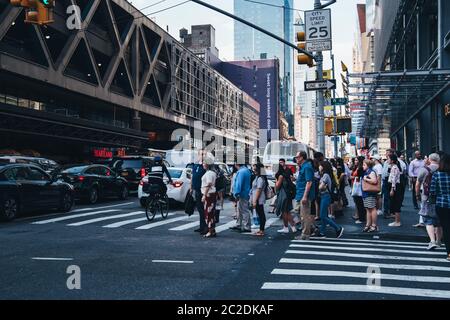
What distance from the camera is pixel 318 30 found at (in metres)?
15.5

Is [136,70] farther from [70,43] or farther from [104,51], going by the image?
[70,43]

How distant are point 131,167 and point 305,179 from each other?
1447 centimetres

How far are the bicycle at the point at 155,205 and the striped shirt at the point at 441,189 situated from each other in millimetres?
8295

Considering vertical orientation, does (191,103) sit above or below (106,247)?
above

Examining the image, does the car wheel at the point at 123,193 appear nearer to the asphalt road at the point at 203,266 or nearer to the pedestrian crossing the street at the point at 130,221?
the pedestrian crossing the street at the point at 130,221

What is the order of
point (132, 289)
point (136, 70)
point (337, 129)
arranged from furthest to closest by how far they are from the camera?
point (136, 70) < point (337, 129) < point (132, 289)

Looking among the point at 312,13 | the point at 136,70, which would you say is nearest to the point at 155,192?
the point at 312,13

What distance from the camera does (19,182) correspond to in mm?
13727

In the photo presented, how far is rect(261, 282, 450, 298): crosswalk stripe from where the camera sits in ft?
20.3

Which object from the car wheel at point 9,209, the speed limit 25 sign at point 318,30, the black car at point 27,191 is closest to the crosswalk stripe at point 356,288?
the car wheel at point 9,209

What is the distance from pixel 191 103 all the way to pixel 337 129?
40362 millimetres

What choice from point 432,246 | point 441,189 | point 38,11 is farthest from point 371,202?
point 38,11

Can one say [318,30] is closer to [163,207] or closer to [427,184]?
[427,184]
